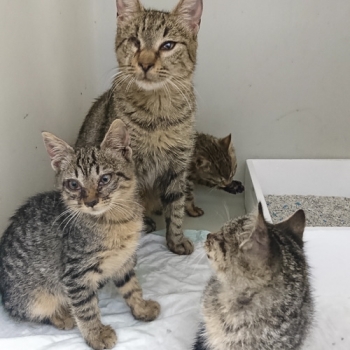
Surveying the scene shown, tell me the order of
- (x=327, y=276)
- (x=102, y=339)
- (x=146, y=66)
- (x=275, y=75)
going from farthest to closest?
(x=275, y=75) → (x=327, y=276) → (x=146, y=66) → (x=102, y=339)

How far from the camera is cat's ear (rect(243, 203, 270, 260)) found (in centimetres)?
102

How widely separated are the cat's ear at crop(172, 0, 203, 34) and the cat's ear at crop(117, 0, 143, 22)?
143 mm

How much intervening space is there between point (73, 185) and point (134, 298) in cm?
47

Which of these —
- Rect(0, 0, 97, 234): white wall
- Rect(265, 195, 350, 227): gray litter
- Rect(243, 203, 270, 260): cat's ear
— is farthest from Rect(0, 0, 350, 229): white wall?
Rect(243, 203, 270, 260): cat's ear

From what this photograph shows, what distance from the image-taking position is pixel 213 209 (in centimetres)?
231

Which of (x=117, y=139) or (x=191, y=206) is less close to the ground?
(x=117, y=139)

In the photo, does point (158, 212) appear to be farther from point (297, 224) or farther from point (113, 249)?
point (297, 224)

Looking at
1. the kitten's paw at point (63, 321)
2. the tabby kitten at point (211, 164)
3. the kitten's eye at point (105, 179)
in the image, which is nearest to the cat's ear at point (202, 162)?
the tabby kitten at point (211, 164)

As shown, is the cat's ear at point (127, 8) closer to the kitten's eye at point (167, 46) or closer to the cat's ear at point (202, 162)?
the kitten's eye at point (167, 46)

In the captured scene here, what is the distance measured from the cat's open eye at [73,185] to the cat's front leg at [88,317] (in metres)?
0.28

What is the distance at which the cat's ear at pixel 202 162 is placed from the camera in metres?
2.16

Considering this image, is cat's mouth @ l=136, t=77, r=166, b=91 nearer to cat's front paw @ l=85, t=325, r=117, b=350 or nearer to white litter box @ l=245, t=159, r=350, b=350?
white litter box @ l=245, t=159, r=350, b=350

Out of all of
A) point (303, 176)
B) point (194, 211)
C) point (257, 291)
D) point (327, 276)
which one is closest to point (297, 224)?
point (257, 291)

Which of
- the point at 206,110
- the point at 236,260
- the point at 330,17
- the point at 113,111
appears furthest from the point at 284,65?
the point at 236,260
